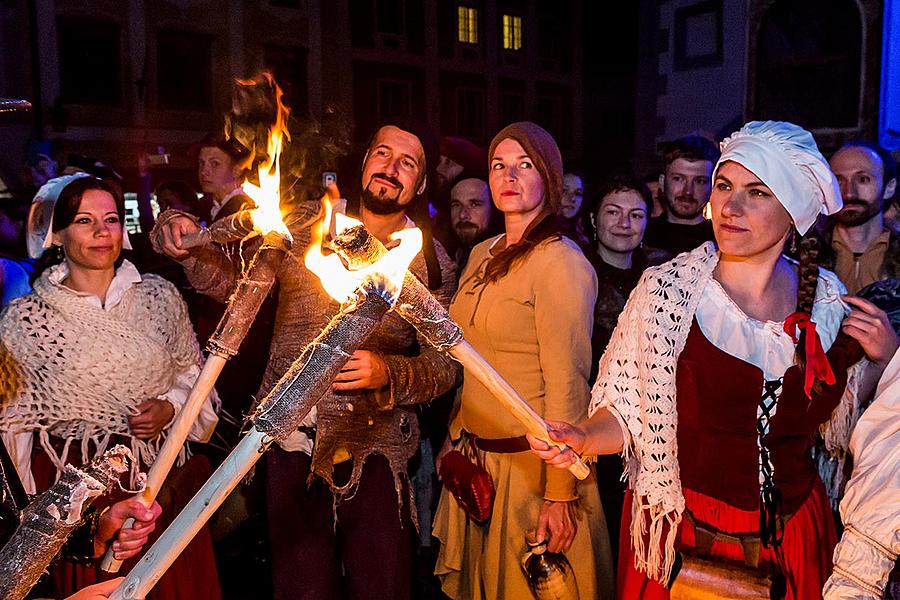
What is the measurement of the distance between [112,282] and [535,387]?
191cm

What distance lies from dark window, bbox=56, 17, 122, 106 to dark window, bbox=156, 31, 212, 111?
1011mm

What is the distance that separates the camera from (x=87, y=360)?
3230mm

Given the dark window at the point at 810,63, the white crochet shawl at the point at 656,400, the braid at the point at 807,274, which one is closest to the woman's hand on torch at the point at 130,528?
the white crochet shawl at the point at 656,400

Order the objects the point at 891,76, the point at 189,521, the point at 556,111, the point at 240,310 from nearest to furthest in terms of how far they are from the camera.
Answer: the point at 189,521 → the point at 240,310 → the point at 891,76 → the point at 556,111

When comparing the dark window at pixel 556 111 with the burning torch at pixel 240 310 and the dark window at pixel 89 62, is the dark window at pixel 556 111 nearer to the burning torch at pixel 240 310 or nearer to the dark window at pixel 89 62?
the dark window at pixel 89 62

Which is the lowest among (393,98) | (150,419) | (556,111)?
(150,419)

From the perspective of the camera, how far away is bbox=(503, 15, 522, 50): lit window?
27.4 metres

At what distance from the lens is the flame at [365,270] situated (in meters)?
1.43

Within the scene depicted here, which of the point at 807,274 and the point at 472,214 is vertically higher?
the point at 472,214

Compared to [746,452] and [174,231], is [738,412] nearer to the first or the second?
[746,452]

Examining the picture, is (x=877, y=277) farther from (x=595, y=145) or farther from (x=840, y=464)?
(x=595, y=145)

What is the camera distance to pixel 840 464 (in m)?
2.76

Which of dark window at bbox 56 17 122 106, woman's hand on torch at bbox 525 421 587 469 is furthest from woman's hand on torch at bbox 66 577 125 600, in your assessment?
dark window at bbox 56 17 122 106

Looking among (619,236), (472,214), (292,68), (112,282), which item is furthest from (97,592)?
(292,68)
